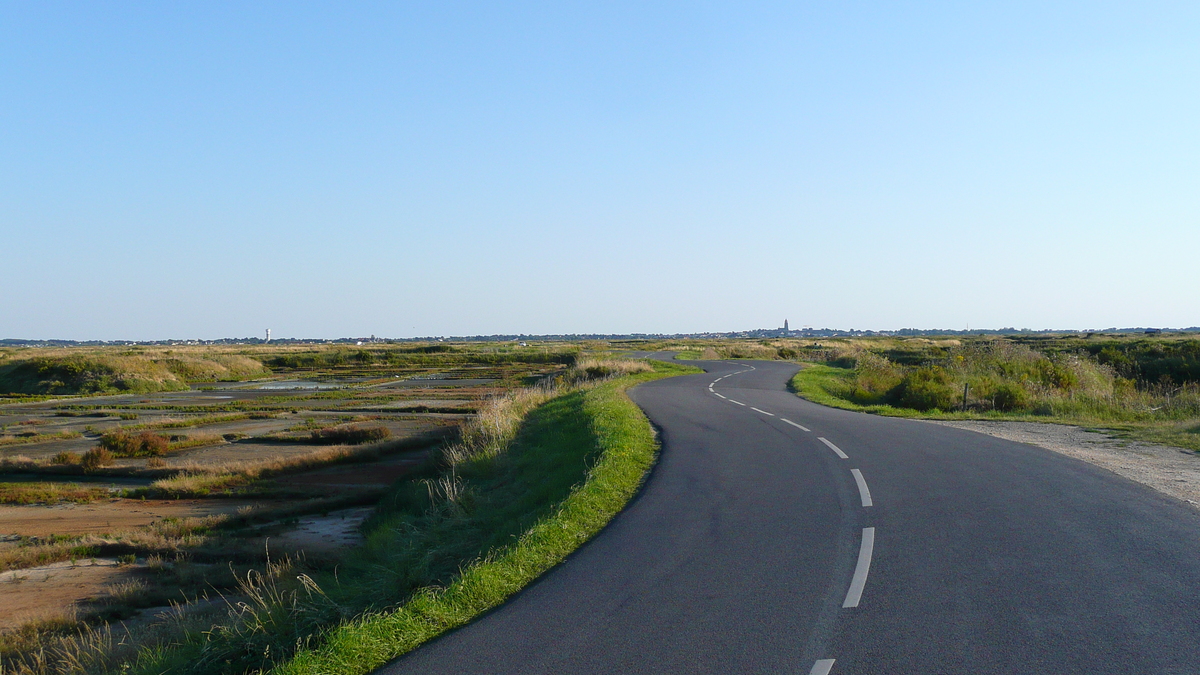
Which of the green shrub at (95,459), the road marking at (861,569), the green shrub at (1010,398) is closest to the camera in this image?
the road marking at (861,569)

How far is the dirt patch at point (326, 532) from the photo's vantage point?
51.2ft

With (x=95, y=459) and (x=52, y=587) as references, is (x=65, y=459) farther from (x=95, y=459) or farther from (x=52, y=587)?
(x=52, y=587)

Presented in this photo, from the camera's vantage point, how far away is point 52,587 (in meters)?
13.3

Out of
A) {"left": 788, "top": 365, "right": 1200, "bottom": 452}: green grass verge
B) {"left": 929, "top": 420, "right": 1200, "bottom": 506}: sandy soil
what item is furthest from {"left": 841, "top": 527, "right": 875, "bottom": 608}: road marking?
{"left": 788, "top": 365, "right": 1200, "bottom": 452}: green grass verge

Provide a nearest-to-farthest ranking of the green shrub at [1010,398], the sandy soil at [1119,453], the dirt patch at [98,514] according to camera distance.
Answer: the sandy soil at [1119,453] < the dirt patch at [98,514] < the green shrub at [1010,398]

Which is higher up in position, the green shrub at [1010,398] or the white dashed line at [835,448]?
the green shrub at [1010,398]

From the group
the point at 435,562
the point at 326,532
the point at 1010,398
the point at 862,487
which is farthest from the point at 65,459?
the point at 1010,398

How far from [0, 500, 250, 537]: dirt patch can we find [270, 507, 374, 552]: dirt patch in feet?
8.45

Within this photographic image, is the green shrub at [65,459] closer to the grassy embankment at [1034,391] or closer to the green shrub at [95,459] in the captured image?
the green shrub at [95,459]

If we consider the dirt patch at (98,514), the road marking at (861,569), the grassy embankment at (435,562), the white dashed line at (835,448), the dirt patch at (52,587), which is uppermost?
the white dashed line at (835,448)

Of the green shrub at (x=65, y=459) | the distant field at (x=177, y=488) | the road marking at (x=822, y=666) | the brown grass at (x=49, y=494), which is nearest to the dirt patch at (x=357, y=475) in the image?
the distant field at (x=177, y=488)

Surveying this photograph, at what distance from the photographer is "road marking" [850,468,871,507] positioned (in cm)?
971

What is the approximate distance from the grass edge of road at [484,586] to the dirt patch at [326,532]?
→ 6203 mm

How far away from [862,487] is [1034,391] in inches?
751
